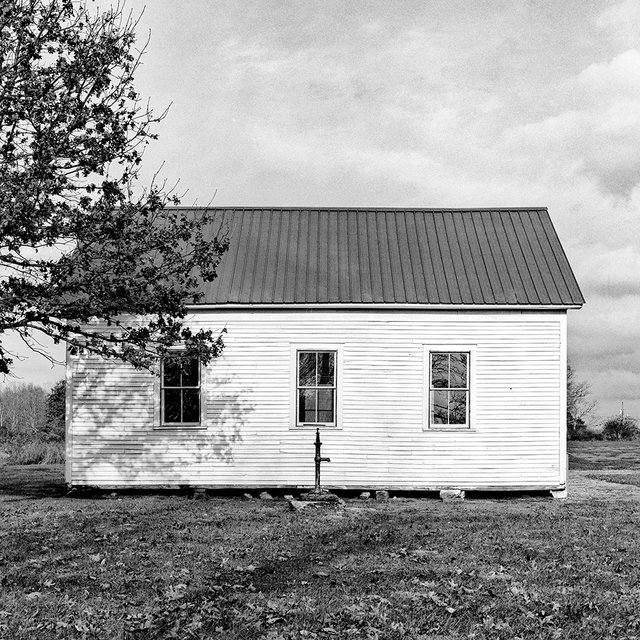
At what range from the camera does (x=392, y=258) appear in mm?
20562

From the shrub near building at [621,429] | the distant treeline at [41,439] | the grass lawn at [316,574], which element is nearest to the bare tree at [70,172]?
the grass lawn at [316,574]

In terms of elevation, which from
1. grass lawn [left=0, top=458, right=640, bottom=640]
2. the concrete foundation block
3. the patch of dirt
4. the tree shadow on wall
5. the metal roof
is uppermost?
the metal roof

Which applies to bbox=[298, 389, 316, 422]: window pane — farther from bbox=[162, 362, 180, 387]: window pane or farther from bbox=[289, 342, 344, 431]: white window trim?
bbox=[162, 362, 180, 387]: window pane

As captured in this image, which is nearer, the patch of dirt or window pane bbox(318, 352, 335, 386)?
the patch of dirt

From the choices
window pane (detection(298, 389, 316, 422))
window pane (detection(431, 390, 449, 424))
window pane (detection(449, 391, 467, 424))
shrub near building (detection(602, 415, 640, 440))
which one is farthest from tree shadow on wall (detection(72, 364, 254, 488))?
shrub near building (detection(602, 415, 640, 440))

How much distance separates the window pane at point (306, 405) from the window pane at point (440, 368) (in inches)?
121

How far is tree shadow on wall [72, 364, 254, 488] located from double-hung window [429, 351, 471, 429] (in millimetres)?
4137

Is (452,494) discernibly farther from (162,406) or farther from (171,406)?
(162,406)

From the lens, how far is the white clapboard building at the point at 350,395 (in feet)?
62.6

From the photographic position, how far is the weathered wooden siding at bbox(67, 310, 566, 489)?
1908 centimetres

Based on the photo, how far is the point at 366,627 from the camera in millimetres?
8000

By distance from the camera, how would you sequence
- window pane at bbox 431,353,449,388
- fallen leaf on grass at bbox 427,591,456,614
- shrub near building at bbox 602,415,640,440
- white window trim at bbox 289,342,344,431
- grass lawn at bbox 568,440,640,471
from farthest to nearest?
shrub near building at bbox 602,415,640,440 → grass lawn at bbox 568,440,640,471 → window pane at bbox 431,353,449,388 → white window trim at bbox 289,342,344,431 → fallen leaf on grass at bbox 427,591,456,614

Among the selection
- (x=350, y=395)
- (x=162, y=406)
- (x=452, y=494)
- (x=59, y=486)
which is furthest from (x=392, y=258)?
(x=59, y=486)

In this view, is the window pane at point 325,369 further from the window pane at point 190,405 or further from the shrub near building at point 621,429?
the shrub near building at point 621,429
